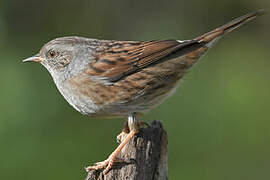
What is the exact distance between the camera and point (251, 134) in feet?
25.8

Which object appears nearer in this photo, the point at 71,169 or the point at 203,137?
the point at 71,169

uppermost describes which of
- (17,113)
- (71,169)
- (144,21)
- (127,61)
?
(144,21)

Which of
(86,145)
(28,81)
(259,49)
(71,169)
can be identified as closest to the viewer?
(71,169)

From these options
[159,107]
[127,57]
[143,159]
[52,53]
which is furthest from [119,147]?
[159,107]

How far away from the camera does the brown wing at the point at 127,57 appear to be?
5.16 metres

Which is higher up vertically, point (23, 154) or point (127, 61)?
point (127, 61)

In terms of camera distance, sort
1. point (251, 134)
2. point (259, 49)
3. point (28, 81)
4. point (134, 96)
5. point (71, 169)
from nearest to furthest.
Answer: point (134, 96) → point (71, 169) → point (251, 134) → point (28, 81) → point (259, 49)

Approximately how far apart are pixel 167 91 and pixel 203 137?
8.53 feet

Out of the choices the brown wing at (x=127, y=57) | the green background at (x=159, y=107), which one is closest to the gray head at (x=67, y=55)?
the brown wing at (x=127, y=57)

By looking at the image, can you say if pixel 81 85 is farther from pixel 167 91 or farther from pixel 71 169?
pixel 71 169

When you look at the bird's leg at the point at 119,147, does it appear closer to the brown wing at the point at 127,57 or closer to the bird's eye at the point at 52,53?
the brown wing at the point at 127,57

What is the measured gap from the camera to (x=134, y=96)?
504cm

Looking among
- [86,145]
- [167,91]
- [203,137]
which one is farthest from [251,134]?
[167,91]

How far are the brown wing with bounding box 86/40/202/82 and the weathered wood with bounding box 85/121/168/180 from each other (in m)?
0.73
